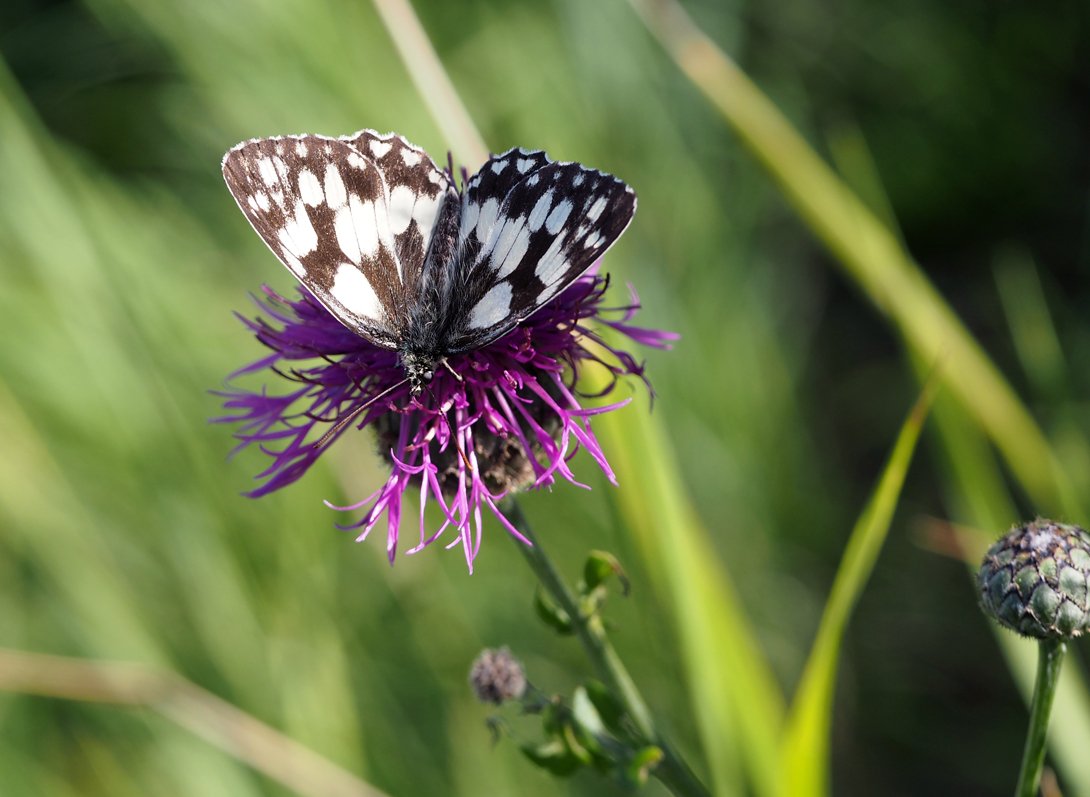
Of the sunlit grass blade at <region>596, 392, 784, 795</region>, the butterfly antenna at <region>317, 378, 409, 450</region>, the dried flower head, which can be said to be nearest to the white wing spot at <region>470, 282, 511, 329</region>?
the butterfly antenna at <region>317, 378, 409, 450</region>

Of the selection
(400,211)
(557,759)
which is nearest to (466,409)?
(400,211)

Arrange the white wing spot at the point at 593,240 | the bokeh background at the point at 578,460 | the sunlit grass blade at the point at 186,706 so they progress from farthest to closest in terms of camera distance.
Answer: the bokeh background at the point at 578,460 → the sunlit grass blade at the point at 186,706 → the white wing spot at the point at 593,240

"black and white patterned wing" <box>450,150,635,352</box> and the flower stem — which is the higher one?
"black and white patterned wing" <box>450,150,635,352</box>

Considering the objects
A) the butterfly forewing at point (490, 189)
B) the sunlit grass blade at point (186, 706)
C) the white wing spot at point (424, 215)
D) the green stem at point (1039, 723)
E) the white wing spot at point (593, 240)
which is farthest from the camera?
the sunlit grass blade at point (186, 706)

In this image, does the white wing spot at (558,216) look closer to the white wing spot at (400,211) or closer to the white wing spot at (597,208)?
the white wing spot at (597,208)

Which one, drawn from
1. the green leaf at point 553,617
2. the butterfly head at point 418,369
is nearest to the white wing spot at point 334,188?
the butterfly head at point 418,369

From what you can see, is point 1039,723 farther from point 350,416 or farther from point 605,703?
point 350,416

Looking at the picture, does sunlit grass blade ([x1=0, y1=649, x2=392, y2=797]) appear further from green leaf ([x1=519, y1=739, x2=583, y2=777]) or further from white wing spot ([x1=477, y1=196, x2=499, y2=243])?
white wing spot ([x1=477, y1=196, x2=499, y2=243])
